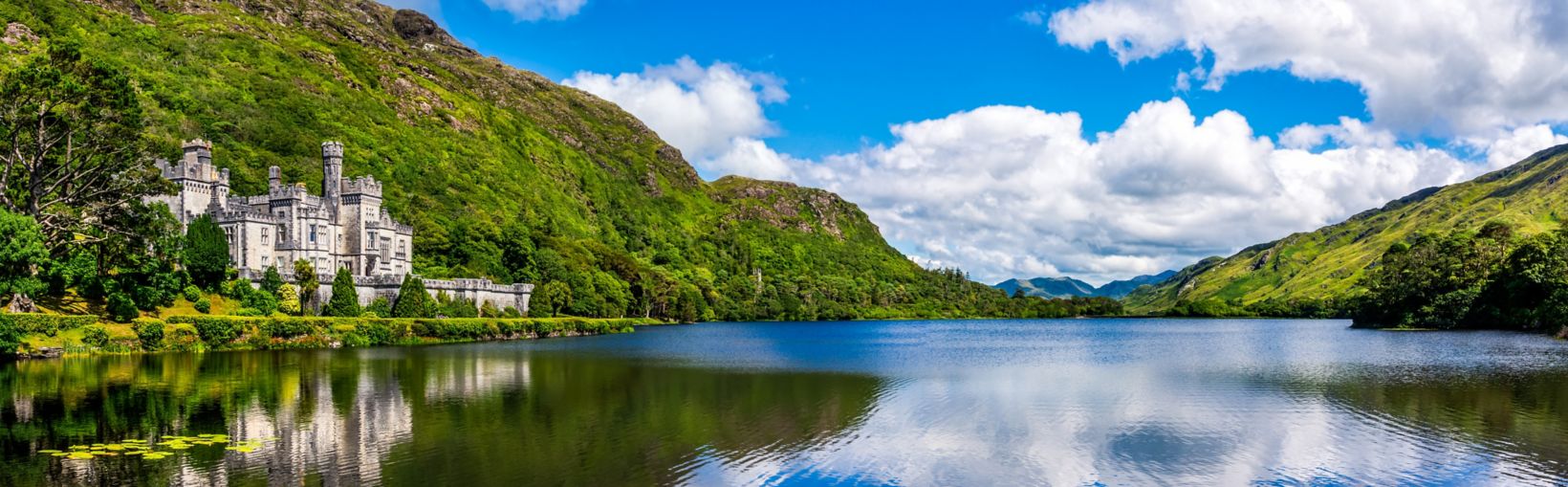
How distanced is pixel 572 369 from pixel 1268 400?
114 ft

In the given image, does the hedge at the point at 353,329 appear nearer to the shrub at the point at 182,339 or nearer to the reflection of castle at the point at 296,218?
the shrub at the point at 182,339

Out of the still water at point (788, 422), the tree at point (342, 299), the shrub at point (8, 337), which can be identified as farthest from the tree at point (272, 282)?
the shrub at point (8, 337)

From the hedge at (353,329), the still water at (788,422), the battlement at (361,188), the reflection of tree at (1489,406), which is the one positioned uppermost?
the battlement at (361,188)

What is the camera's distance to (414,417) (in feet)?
97.2

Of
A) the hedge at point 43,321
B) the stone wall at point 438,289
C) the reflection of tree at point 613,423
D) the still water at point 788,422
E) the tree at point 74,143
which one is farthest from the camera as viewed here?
the stone wall at point 438,289

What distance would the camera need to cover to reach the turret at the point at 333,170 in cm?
9344

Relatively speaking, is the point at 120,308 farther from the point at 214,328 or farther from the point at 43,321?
the point at 43,321

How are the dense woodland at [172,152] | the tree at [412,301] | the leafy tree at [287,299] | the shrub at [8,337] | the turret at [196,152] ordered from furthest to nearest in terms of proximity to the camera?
the tree at [412,301]
the turret at [196,152]
the leafy tree at [287,299]
the dense woodland at [172,152]
the shrub at [8,337]

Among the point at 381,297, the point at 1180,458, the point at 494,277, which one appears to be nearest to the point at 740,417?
the point at 1180,458

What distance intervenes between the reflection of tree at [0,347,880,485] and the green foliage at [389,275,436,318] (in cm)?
3557

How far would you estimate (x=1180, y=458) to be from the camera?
81.7 ft

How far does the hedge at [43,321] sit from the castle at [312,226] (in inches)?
823

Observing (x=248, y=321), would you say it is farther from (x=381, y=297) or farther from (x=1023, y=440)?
(x=1023, y=440)

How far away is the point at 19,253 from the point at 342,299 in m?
30.0
